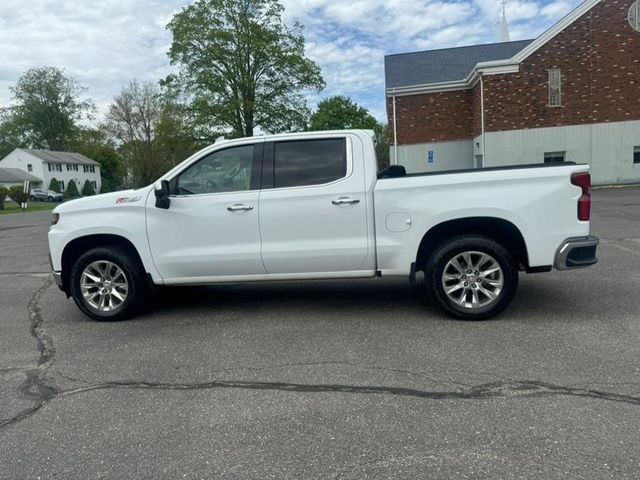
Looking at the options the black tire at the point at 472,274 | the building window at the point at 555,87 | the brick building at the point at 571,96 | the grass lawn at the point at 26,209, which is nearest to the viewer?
the black tire at the point at 472,274

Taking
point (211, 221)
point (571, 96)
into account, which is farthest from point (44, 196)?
point (211, 221)

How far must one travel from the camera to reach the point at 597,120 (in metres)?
26.7

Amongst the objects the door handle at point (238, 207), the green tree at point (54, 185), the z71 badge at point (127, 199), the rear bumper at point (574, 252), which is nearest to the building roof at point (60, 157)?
the green tree at point (54, 185)

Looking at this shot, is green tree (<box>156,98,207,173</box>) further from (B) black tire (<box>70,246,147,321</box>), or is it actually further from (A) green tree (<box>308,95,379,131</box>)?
(B) black tire (<box>70,246,147,321</box>)

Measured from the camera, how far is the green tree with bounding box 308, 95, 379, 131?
64062mm

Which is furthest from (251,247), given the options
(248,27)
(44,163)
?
(44,163)

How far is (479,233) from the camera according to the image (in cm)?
521

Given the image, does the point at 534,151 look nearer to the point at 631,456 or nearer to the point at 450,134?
the point at 450,134

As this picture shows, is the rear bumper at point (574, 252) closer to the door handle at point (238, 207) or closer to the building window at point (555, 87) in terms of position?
the door handle at point (238, 207)

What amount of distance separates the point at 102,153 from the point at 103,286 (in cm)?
8490

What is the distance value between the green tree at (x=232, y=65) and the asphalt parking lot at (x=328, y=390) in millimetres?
33327

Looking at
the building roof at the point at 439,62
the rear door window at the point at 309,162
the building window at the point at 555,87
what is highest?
the building roof at the point at 439,62

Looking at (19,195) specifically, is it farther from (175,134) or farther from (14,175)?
(14,175)

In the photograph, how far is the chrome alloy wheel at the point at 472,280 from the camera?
200 inches
